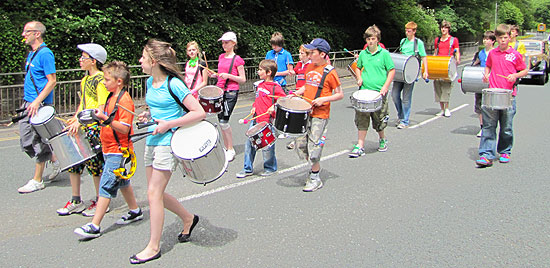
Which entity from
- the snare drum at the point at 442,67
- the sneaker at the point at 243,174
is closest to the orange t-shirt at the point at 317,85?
the sneaker at the point at 243,174

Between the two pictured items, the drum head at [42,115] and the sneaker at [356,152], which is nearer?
the drum head at [42,115]

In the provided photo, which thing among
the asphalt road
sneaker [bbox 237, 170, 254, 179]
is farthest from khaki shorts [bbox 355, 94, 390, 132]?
sneaker [bbox 237, 170, 254, 179]

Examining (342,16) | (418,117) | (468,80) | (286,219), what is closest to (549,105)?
(418,117)

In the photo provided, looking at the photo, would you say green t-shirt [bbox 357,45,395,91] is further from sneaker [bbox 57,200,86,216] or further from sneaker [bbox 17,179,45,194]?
sneaker [bbox 17,179,45,194]

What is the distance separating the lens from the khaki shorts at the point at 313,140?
6.23 m

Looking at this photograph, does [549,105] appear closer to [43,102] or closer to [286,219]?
[286,219]

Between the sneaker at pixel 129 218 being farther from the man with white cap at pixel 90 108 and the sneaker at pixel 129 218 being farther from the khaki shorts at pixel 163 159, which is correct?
the khaki shorts at pixel 163 159

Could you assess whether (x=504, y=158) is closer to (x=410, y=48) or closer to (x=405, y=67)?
(x=405, y=67)

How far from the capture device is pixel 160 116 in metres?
4.32

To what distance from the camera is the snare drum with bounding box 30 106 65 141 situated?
19.5ft

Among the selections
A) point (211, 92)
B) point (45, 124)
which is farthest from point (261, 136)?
point (45, 124)

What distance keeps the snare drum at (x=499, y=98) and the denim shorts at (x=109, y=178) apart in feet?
16.2

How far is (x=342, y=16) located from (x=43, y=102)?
2299 centimetres

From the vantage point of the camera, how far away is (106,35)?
13320mm
